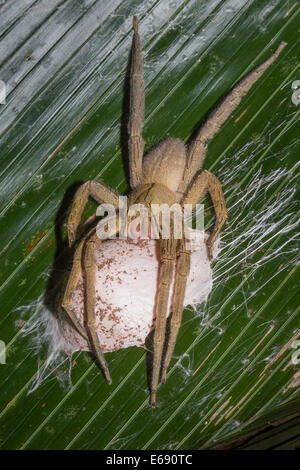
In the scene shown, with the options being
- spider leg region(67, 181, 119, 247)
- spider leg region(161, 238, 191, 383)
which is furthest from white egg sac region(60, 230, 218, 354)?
spider leg region(67, 181, 119, 247)

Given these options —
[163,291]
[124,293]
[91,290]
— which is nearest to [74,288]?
[91,290]

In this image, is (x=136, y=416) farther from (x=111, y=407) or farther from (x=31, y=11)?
(x=31, y=11)

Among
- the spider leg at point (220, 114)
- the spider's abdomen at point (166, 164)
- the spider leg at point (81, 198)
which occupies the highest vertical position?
the spider leg at point (220, 114)

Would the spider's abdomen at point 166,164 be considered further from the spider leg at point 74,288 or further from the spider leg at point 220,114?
the spider leg at point 74,288

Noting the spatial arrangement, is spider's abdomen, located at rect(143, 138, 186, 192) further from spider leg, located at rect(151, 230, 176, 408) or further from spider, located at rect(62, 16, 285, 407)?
spider leg, located at rect(151, 230, 176, 408)

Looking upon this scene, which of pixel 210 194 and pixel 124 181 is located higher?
pixel 210 194

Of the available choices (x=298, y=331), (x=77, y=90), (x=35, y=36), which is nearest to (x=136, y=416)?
(x=298, y=331)

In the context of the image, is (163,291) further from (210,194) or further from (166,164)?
(166,164)

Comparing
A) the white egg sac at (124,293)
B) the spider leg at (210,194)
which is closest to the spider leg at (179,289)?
the white egg sac at (124,293)
